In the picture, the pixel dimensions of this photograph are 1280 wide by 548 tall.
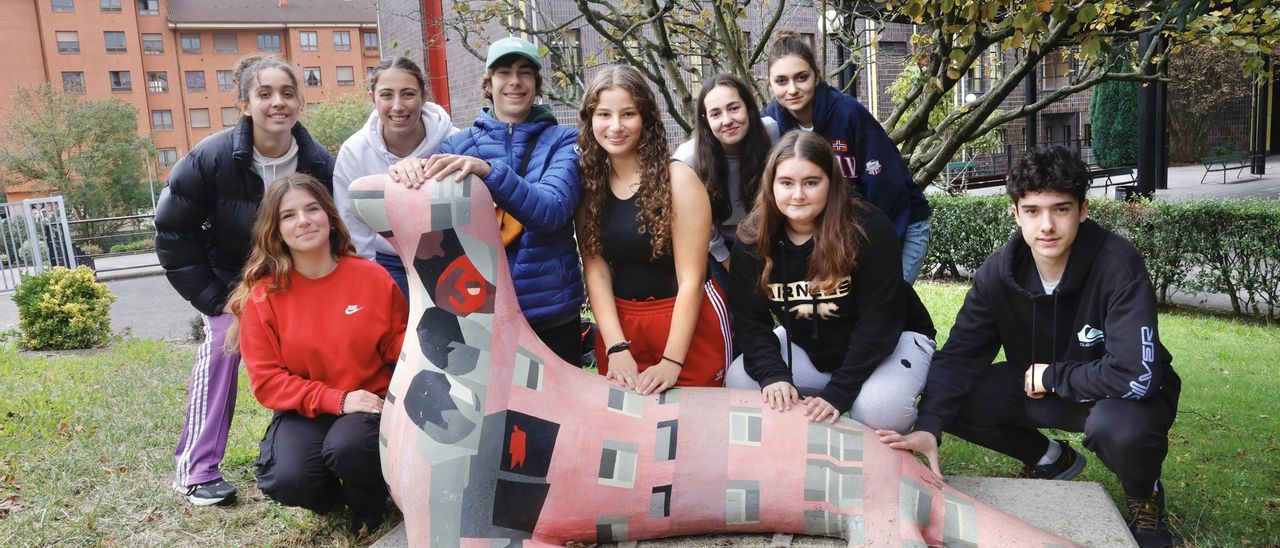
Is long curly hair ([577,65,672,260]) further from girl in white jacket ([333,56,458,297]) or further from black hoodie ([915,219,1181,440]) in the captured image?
black hoodie ([915,219,1181,440])

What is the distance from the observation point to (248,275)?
10.3 ft

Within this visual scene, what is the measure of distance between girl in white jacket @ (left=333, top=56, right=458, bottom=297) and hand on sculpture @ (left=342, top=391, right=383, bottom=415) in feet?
2.11

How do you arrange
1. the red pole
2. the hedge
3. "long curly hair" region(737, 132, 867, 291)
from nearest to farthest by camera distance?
"long curly hair" region(737, 132, 867, 291), the hedge, the red pole

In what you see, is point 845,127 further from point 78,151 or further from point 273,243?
point 78,151

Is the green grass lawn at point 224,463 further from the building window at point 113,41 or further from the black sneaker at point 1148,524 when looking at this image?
the building window at point 113,41

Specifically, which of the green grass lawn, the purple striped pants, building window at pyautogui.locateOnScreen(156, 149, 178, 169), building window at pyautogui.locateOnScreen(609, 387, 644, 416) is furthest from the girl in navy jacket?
building window at pyautogui.locateOnScreen(156, 149, 178, 169)

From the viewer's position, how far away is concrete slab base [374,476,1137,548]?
2750 mm

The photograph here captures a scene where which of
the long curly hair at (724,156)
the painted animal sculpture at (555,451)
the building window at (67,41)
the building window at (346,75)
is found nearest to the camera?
the painted animal sculpture at (555,451)

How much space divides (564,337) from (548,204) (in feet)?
2.27

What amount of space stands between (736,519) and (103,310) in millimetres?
8932

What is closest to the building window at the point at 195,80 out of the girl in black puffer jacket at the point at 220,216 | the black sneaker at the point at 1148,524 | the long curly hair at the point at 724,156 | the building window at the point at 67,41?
the building window at the point at 67,41

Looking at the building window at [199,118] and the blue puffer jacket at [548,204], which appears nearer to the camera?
the blue puffer jacket at [548,204]

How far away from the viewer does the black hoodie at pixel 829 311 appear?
303 centimetres

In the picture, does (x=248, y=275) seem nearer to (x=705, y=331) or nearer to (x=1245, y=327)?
(x=705, y=331)
